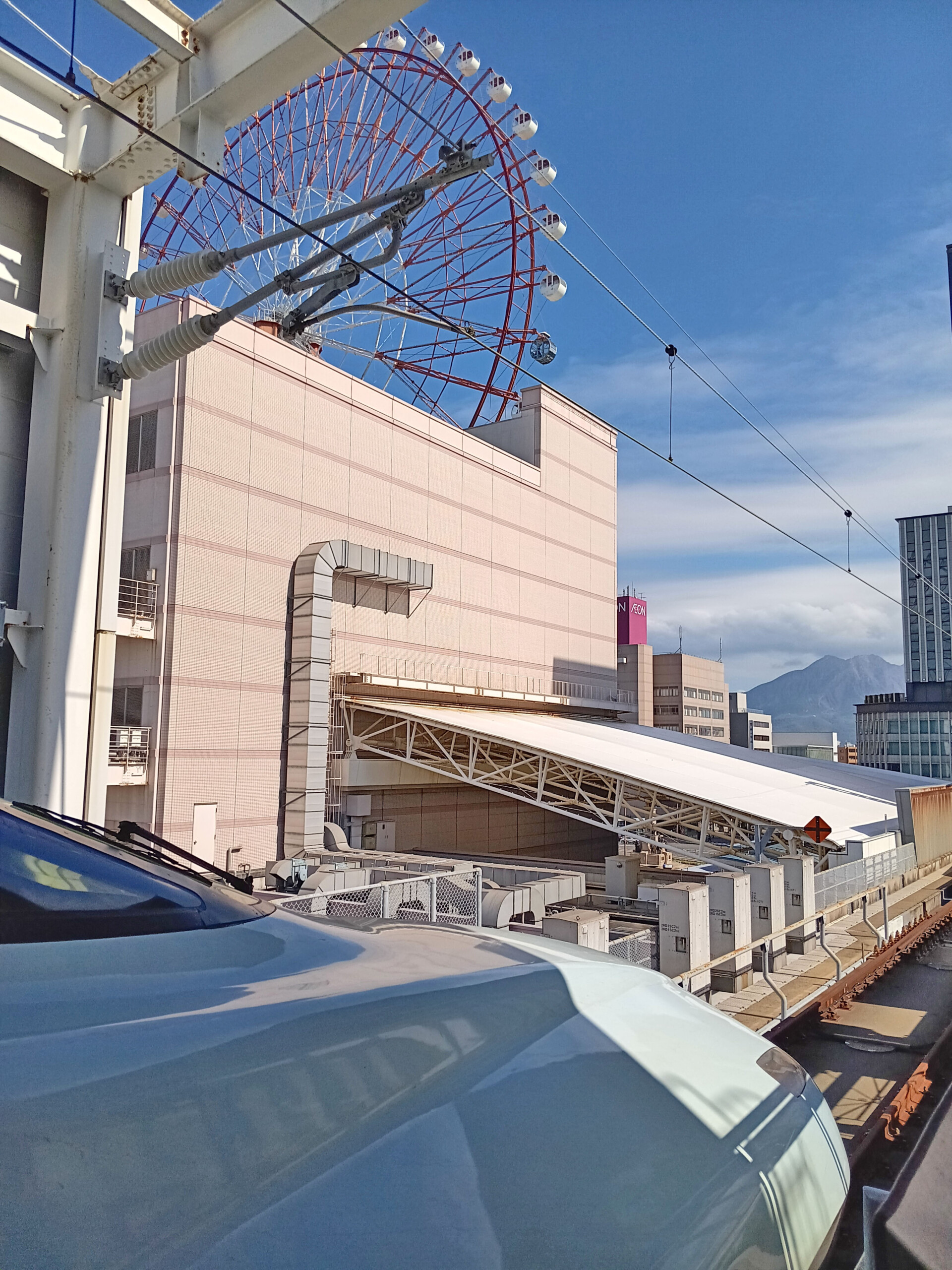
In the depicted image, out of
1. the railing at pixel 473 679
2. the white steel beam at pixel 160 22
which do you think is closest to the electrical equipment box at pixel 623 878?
the railing at pixel 473 679

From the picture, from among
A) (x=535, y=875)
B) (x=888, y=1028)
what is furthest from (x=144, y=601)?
(x=888, y=1028)

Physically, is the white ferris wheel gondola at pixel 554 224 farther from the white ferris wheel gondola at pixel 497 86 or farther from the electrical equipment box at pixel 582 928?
the electrical equipment box at pixel 582 928

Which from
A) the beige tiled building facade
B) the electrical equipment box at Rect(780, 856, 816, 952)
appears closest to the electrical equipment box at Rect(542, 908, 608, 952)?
the electrical equipment box at Rect(780, 856, 816, 952)

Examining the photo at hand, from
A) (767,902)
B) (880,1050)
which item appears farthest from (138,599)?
(880,1050)

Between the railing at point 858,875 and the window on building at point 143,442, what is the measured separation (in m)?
17.7

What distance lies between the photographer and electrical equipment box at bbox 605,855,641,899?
18.2m

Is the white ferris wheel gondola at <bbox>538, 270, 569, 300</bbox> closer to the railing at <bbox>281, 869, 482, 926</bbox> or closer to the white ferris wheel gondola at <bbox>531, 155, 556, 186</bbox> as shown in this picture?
the white ferris wheel gondola at <bbox>531, 155, 556, 186</bbox>

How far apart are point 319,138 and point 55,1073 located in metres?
34.2

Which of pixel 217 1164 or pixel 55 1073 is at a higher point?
pixel 55 1073

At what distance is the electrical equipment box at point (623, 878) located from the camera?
18.2 m

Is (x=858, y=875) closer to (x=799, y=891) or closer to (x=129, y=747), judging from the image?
(x=799, y=891)

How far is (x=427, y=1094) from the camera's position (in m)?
1.85

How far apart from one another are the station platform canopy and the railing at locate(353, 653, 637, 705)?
91 centimetres

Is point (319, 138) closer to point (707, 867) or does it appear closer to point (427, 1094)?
point (707, 867)
